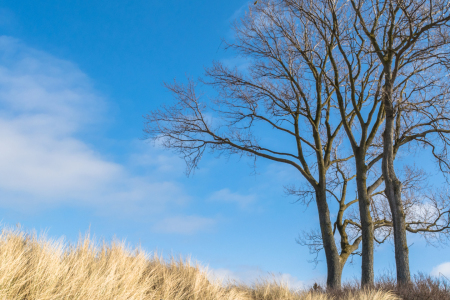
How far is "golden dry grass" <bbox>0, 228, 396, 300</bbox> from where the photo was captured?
3.92 m

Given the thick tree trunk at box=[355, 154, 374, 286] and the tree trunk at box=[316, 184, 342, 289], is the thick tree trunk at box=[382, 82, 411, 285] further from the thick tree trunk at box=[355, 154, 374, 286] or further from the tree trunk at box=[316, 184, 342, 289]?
the tree trunk at box=[316, 184, 342, 289]

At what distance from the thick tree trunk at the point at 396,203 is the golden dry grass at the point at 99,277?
238 cm

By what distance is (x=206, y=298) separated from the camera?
17.4 ft

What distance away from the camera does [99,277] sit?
14.8 ft

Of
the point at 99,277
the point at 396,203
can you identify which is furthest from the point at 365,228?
the point at 99,277

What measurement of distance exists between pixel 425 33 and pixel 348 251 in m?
6.33

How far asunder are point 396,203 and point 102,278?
24.8 feet

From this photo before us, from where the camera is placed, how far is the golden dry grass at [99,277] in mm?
3922

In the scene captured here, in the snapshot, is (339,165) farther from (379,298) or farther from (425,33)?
(379,298)

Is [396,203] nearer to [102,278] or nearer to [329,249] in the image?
[329,249]

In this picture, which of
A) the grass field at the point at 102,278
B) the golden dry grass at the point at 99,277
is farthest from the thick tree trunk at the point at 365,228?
the golden dry grass at the point at 99,277

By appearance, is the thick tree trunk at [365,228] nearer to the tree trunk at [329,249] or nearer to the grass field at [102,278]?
the tree trunk at [329,249]

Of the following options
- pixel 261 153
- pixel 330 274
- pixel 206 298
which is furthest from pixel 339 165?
pixel 206 298

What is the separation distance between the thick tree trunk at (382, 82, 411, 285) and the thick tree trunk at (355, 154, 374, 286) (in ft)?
1.99
